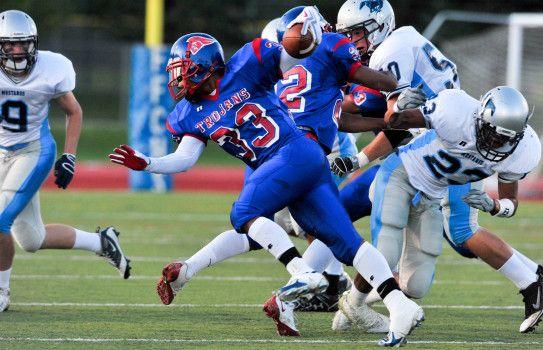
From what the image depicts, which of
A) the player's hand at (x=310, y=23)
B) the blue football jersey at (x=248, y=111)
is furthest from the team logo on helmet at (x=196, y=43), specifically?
the player's hand at (x=310, y=23)

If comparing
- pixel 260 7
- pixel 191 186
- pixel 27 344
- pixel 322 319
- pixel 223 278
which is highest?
pixel 27 344

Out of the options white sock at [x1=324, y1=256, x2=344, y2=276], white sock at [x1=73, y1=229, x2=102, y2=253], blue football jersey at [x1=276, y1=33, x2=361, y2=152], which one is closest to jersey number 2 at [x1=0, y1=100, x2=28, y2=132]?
white sock at [x1=73, y1=229, x2=102, y2=253]

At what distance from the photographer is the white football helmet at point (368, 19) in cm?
622

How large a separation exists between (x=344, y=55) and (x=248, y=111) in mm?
619

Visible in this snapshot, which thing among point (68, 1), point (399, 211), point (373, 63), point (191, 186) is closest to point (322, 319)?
point (399, 211)

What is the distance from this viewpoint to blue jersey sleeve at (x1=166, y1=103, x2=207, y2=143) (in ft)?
17.8

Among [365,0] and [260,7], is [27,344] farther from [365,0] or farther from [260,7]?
[260,7]

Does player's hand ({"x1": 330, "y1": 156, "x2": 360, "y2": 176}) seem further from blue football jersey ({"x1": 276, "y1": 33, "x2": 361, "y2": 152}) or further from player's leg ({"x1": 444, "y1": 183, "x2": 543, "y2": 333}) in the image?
player's leg ({"x1": 444, "y1": 183, "x2": 543, "y2": 333})

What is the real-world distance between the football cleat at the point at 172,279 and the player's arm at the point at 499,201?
134 cm

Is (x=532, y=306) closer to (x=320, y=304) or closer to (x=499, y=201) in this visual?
(x=499, y=201)

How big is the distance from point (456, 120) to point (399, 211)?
544mm

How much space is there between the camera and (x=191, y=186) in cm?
1495

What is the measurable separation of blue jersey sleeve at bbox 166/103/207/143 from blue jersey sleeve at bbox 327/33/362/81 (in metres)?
0.78

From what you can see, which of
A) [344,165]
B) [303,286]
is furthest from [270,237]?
[344,165]
